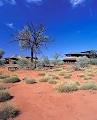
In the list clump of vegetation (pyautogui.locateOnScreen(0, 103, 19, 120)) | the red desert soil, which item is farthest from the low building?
clump of vegetation (pyautogui.locateOnScreen(0, 103, 19, 120))

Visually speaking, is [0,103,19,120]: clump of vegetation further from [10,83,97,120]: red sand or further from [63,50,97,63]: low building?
[63,50,97,63]: low building

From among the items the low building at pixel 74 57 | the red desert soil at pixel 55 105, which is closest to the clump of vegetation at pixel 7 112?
the red desert soil at pixel 55 105

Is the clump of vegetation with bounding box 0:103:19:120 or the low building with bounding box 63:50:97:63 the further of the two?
the low building with bounding box 63:50:97:63

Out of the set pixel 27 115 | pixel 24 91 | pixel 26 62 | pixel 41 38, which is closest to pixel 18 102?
pixel 27 115

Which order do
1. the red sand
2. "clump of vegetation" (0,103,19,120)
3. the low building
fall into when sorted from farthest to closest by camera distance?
1. the low building
2. the red sand
3. "clump of vegetation" (0,103,19,120)

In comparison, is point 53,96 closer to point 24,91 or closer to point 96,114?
point 24,91

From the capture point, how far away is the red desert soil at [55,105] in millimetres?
9992

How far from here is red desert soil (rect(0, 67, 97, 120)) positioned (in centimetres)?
999

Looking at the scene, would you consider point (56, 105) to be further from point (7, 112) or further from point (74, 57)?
point (74, 57)

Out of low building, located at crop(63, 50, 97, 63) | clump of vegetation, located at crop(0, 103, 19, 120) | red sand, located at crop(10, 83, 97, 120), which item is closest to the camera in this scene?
clump of vegetation, located at crop(0, 103, 19, 120)

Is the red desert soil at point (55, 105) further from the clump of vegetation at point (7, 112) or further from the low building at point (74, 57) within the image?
the low building at point (74, 57)

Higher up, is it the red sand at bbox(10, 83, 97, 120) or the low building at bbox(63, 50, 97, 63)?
the low building at bbox(63, 50, 97, 63)

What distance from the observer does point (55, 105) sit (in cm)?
1162

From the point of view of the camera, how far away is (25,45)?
151 feet
